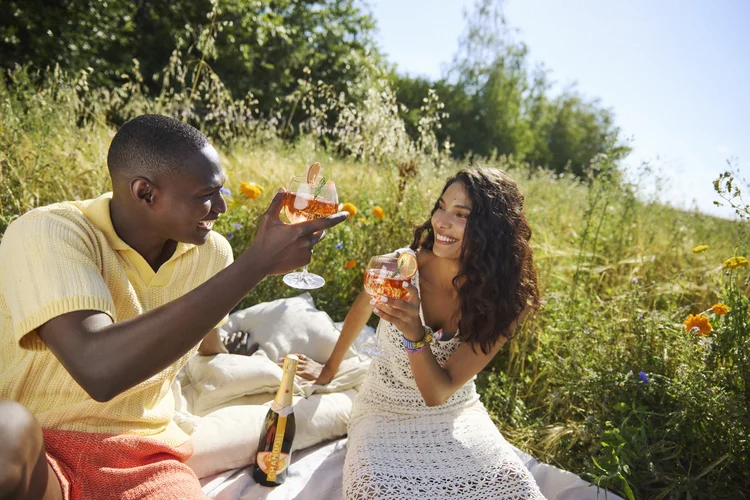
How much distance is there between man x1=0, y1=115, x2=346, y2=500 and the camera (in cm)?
145

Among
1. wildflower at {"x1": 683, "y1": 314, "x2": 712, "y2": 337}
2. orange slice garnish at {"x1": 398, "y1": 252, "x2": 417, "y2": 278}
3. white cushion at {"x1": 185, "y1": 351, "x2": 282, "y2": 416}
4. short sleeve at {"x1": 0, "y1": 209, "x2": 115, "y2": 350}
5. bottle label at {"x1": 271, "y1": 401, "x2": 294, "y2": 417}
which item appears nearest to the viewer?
short sleeve at {"x1": 0, "y1": 209, "x2": 115, "y2": 350}

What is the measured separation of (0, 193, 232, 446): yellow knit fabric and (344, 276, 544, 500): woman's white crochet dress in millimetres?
879

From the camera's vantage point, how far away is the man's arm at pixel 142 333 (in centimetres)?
143

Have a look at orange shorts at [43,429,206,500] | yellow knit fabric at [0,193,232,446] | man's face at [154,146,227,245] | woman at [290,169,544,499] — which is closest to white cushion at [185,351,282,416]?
woman at [290,169,544,499]

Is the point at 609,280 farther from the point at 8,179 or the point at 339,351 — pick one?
the point at 8,179

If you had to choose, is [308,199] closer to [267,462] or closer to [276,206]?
[276,206]

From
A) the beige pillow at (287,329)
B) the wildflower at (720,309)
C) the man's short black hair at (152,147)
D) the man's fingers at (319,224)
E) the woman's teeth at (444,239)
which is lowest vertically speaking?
the beige pillow at (287,329)

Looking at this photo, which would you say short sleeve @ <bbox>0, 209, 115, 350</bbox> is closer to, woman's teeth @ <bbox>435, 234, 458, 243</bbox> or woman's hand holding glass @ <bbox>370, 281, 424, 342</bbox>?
woman's hand holding glass @ <bbox>370, 281, 424, 342</bbox>

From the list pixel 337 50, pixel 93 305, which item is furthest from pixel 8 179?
pixel 337 50

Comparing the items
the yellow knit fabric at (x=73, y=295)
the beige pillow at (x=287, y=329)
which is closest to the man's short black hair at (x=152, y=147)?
the yellow knit fabric at (x=73, y=295)

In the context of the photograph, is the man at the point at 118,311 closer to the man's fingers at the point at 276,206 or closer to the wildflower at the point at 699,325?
the man's fingers at the point at 276,206

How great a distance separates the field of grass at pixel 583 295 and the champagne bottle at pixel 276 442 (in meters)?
1.50

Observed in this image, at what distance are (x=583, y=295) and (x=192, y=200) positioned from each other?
3624 millimetres

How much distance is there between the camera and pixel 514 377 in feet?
13.5
